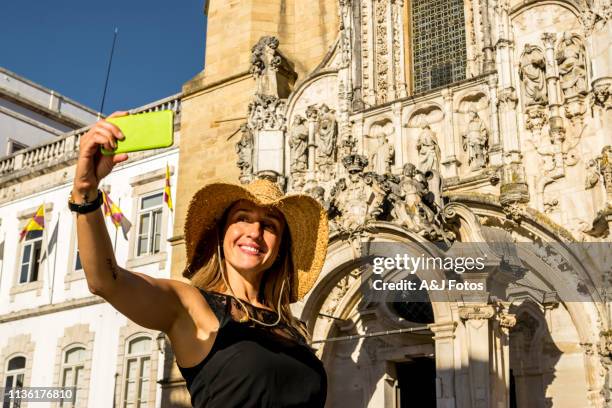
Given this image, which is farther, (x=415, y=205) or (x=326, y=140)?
(x=326, y=140)

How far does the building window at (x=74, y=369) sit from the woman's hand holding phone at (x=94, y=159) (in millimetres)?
15678

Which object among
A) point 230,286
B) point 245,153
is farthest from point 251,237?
point 245,153

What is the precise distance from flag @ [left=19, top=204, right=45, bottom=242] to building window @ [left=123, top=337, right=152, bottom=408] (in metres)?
4.26

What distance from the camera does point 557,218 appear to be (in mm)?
10938

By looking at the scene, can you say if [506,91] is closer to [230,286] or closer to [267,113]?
[267,113]

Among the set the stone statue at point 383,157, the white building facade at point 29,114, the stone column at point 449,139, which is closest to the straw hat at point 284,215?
the stone column at point 449,139

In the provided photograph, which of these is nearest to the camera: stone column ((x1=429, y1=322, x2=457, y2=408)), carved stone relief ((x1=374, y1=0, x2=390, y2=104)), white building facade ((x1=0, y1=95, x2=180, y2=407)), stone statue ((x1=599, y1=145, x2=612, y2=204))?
stone column ((x1=429, y1=322, x2=457, y2=408))

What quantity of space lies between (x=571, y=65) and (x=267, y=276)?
9382mm

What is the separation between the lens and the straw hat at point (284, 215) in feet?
9.66

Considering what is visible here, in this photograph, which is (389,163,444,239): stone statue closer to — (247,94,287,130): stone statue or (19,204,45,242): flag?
(247,94,287,130): stone statue

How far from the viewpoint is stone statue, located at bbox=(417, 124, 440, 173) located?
12.6 m

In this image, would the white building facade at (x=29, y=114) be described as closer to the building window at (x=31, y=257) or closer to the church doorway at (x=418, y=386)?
the building window at (x=31, y=257)

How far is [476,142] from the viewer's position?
40.0 ft

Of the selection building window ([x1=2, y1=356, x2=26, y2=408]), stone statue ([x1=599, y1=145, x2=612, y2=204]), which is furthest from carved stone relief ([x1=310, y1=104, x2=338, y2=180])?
building window ([x1=2, y1=356, x2=26, y2=408])
